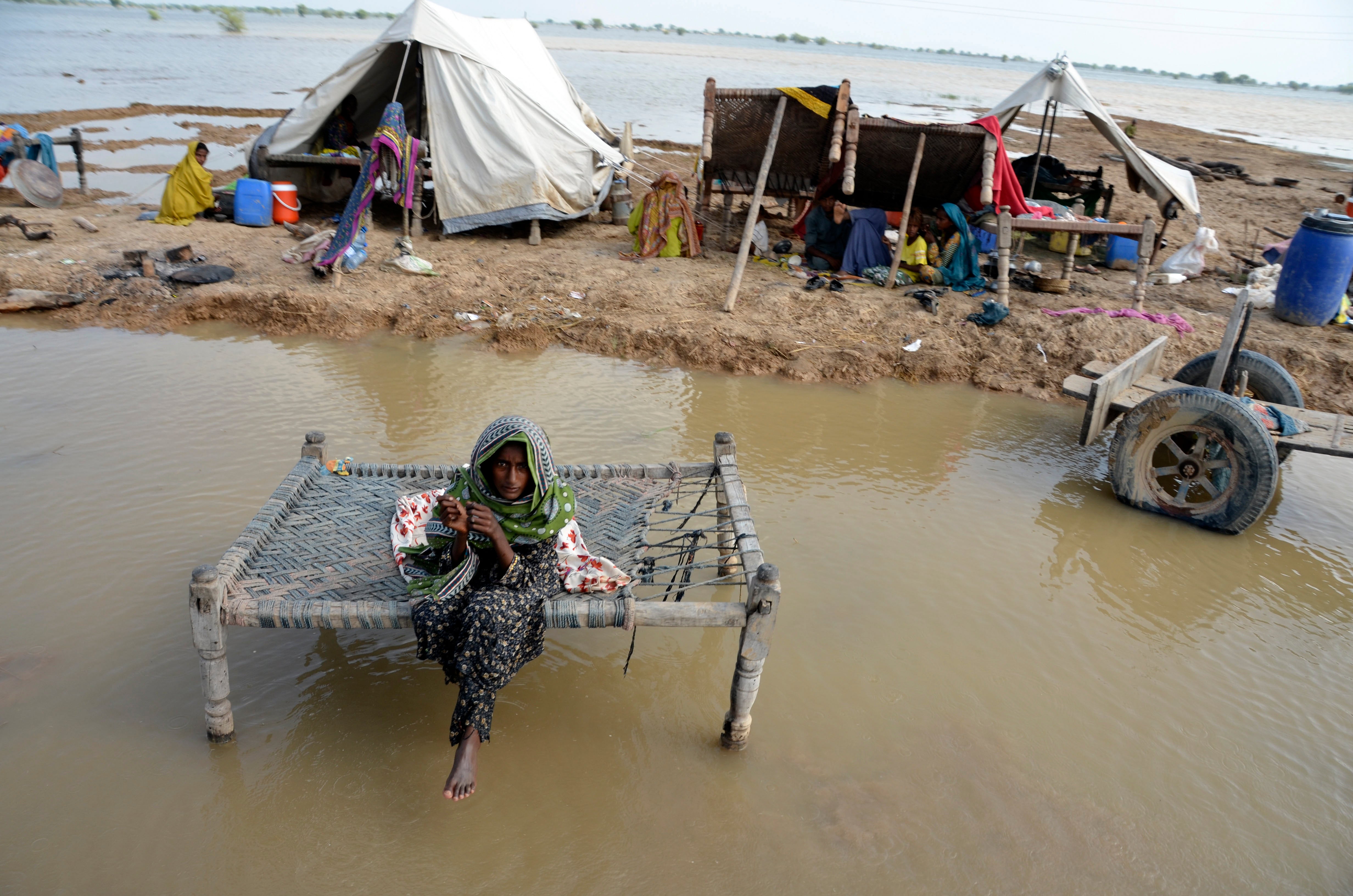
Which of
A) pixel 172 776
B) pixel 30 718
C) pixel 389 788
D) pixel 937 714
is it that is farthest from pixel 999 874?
pixel 30 718

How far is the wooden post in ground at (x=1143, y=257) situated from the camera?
24.3ft

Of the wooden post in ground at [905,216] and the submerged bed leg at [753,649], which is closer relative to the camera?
the submerged bed leg at [753,649]

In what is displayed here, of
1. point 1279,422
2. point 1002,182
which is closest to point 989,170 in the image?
point 1002,182

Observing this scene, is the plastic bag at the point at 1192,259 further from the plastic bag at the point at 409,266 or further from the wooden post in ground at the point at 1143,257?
the plastic bag at the point at 409,266

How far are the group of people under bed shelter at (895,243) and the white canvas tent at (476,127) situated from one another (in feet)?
9.12

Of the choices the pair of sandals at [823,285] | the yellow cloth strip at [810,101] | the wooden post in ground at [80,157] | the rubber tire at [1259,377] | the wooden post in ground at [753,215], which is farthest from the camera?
the wooden post in ground at [80,157]

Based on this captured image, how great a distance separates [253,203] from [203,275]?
1862 mm

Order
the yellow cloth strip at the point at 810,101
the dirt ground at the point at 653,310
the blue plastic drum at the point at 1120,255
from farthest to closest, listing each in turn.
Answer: the blue plastic drum at the point at 1120,255 → the yellow cloth strip at the point at 810,101 → the dirt ground at the point at 653,310

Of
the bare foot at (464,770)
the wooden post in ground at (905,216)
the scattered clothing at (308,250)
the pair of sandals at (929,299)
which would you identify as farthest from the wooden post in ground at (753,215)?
the bare foot at (464,770)

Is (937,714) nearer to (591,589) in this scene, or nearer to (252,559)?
(591,589)

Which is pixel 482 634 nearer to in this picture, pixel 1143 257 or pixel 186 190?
pixel 1143 257

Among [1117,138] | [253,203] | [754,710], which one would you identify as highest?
[1117,138]

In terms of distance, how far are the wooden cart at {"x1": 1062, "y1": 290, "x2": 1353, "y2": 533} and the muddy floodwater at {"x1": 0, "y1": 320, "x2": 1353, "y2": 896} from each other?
0.24 m

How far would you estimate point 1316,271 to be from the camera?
6953 mm
